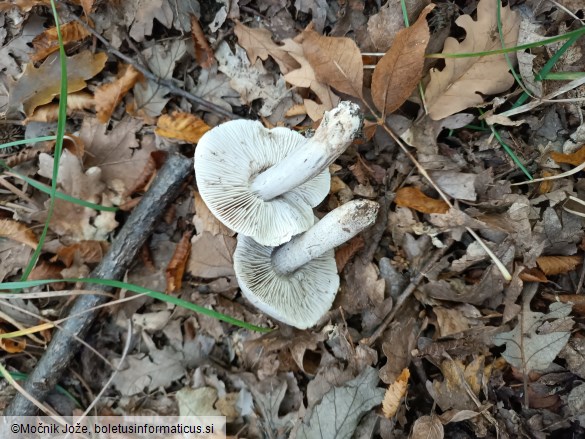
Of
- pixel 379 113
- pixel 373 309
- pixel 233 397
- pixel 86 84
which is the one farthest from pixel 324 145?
pixel 86 84

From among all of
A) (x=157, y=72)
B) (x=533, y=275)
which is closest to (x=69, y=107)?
(x=157, y=72)

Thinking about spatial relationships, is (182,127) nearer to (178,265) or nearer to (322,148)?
(178,265)

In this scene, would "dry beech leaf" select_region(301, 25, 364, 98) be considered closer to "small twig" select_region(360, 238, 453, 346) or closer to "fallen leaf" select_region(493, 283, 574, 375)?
"small twig" select_region(360, 238, 453, 346)

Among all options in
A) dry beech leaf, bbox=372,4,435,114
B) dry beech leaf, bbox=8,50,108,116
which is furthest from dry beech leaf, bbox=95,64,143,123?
dry beech leaf, bbox=372,4,435,114

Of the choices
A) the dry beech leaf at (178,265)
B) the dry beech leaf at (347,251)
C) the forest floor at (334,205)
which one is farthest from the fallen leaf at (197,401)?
the dry beech leaf at (347,251)

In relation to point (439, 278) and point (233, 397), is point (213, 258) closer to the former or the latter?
point (233, 397)

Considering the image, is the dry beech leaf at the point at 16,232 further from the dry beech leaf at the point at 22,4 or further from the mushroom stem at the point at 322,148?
the mushroom stem at the point at 322,148
